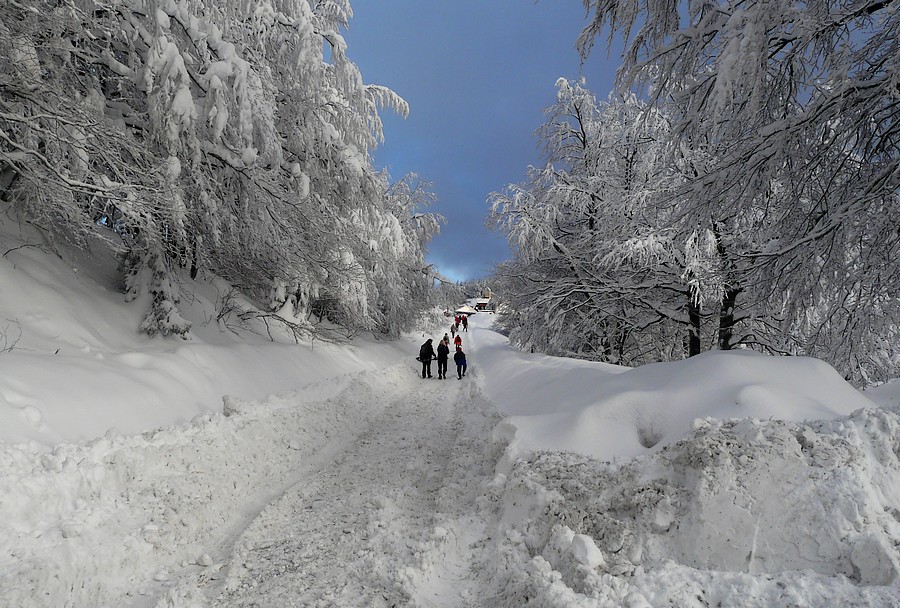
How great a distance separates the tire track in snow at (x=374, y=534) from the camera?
127 inches

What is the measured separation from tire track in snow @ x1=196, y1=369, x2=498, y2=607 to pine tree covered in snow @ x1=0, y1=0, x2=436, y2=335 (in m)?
3.96

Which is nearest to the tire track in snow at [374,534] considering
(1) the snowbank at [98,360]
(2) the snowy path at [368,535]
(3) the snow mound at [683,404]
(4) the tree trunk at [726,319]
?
(2) the snowy path at [368,535]

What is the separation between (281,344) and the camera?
438 inches

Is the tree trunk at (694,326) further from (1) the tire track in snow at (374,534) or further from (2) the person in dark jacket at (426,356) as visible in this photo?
(2) the person in dark jacket at (426,356)

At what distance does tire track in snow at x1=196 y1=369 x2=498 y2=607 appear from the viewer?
323 centimetres

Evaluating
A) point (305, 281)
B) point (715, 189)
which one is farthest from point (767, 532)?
point (305, 281)

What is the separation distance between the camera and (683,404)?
4.43 metres

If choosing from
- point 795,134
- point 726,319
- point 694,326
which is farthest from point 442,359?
point 795,134

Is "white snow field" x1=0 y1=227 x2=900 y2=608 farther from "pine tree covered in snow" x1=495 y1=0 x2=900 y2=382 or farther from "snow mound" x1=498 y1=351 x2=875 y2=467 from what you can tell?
"pine tree covered in snow" x1=495 y1=0 x2=900 y2=382

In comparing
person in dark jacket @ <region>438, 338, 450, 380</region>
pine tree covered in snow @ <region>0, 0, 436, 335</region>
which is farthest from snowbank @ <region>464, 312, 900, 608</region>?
person in dark jacket @ <region>438, 338, 450, 380</region>

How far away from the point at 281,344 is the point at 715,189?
10.1 metres

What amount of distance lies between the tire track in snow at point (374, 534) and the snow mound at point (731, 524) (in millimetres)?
589

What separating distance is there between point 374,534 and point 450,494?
1.14 meters

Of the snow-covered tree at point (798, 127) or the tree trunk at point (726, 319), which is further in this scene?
the tree trunk at point (726, 319)
